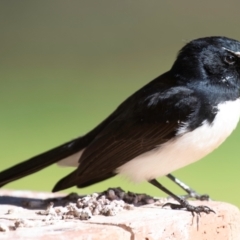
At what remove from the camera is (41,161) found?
466 cm

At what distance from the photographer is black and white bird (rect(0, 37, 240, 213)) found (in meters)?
4.26

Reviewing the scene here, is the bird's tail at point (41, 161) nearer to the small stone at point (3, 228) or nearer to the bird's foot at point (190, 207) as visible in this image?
the bird's foot at point (190, 207)

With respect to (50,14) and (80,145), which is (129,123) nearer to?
(80,145)

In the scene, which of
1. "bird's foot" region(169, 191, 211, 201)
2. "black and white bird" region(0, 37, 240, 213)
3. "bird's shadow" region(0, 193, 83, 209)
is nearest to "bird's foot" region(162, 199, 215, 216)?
"black and white bird" region(0, 37, 240, 213)

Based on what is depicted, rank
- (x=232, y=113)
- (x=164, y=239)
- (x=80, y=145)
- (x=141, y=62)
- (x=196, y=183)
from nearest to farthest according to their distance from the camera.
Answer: (x=164, y=239) → (x=232, y=113) → (x=80, y=145) → (x=196, y=183) → (x=141, y=62)

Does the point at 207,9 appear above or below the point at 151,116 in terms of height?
above

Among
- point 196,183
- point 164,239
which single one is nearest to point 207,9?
point 196,183

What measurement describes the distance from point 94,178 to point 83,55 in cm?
748

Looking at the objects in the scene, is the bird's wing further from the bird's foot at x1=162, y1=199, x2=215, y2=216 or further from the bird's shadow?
the bird's foot at x1=162, y1=199, x2=215, y2=216

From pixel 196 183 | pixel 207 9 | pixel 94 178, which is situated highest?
pixel 207 9

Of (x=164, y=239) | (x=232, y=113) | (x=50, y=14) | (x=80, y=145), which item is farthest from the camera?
(x=50, y=14)

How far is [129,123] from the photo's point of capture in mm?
4363

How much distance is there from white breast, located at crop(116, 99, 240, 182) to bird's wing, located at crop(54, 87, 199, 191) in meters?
0.05

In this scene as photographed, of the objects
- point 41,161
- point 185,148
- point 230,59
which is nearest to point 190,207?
point 185,148
